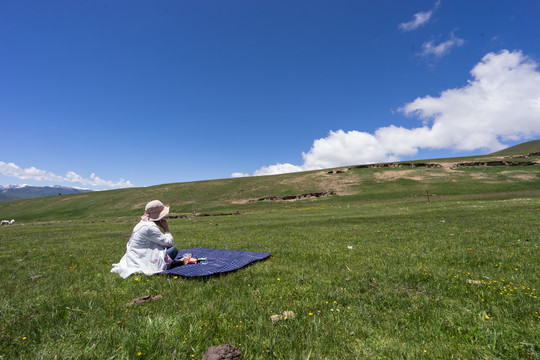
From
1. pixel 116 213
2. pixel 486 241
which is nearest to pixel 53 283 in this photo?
pixel 486 241

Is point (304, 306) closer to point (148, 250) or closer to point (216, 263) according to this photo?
point (216, 263)

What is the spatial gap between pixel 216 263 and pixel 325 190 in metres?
67.0

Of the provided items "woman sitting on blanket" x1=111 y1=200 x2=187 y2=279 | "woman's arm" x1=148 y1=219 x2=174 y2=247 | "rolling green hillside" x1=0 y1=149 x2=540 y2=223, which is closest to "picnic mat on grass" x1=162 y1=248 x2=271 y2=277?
"woman sitting on blanket" x1=111 y1=200 x2=187 y2=279

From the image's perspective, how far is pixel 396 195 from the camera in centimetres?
5988

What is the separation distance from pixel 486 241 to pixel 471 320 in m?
9.63

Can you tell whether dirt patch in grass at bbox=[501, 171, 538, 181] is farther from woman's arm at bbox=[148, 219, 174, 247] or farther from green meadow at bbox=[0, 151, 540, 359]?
woman's arm at bbox=[148, 219, 174, 247]

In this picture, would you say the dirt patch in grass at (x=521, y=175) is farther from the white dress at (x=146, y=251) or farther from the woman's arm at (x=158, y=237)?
the white dress at (x=146, y=251)

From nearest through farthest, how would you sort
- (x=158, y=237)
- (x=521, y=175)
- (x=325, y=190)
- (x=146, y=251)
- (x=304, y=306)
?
(x=304, y=306)
(x=158, y=237)
(x=146, y=251)
(x=521, y=175)
(x=325, y=190)

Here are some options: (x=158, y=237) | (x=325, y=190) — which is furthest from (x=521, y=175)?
(x=158, y=237)

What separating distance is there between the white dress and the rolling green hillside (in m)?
49.0

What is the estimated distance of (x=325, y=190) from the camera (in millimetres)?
73500

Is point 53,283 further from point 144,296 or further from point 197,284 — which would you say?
point 197,284

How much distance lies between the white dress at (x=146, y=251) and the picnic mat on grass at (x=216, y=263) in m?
0.69

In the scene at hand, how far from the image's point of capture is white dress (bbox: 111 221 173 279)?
8438 mm
